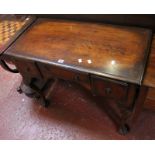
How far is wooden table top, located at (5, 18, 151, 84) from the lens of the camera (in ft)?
3.14

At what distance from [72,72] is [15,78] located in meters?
1.13

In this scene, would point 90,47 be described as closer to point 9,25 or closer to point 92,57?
point 92,57

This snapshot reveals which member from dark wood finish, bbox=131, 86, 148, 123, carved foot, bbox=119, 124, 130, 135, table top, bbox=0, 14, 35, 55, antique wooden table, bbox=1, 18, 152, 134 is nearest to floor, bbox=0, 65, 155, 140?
carved foot, bbox=119, 124, 130, 135

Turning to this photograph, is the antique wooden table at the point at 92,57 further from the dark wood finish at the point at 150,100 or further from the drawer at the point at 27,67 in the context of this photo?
the dark wood finish at the point at 150,100

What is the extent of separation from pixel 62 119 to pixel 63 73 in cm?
58

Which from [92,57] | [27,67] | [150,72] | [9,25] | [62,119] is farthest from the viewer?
[9,25]

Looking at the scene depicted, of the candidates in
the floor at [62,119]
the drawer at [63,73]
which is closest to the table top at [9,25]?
the floor at [62,119]

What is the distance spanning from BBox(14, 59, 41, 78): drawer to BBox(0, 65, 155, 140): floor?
1.51ft

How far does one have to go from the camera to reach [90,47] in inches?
43.3

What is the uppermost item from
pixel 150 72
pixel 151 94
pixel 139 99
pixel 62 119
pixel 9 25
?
pixel 150 72

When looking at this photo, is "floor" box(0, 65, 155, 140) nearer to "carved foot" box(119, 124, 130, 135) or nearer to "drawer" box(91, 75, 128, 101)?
"carved foot" box(119, 124, 130, 135)

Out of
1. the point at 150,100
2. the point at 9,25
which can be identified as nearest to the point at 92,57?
the point at 150,100

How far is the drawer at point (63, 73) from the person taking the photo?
40.7 inches
